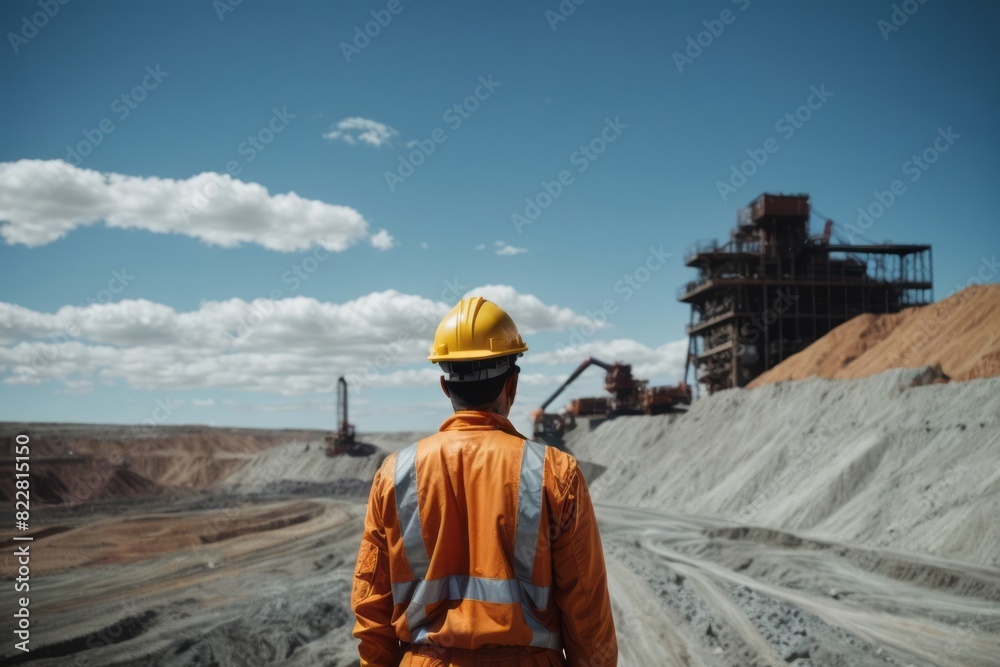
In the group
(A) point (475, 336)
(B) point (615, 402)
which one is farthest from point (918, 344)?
(A) point (475, 336)

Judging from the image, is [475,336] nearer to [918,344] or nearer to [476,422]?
[476,422]

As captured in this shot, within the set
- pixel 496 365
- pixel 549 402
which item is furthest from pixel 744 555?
pixel 549 402

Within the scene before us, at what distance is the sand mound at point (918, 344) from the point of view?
2480 cm

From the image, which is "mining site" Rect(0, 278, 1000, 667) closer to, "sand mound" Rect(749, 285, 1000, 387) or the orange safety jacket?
"sand mound" Rect(749, 285, 1000, 387)

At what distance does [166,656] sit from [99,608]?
410cm

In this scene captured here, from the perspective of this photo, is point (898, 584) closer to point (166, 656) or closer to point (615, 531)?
point (615, 531)

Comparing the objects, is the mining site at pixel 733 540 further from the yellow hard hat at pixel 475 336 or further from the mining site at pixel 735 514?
the yellow hard hat at pixel 475 336

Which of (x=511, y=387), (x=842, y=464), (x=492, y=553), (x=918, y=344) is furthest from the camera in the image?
(x=918, y=344)

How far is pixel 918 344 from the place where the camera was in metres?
28.8

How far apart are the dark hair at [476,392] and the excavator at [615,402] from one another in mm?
39061

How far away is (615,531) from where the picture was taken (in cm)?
2184

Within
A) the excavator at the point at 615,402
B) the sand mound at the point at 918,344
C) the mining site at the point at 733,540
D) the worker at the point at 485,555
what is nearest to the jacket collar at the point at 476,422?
the worker at the point at 485,555

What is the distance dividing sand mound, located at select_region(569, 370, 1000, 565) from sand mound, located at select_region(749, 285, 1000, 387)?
2077 mm

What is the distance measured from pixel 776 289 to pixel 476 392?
140 ft
